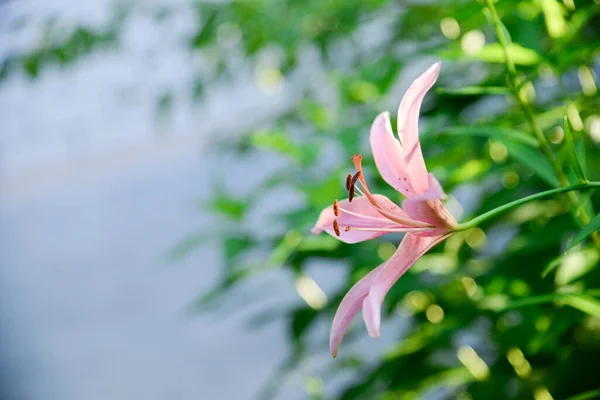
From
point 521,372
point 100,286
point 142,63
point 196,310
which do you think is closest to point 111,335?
point 100,286

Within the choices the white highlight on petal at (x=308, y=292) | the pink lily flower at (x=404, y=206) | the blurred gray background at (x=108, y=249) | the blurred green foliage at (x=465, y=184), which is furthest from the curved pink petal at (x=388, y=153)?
the blurred gray background at (x=108, y=249)

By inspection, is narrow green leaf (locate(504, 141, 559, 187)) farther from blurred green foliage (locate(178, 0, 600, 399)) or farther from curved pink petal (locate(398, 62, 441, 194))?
curved pink petal (locate(398, 62, 441, 194))

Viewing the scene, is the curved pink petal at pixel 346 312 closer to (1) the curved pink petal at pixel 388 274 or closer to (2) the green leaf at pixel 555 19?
(1) the curved pink petal at pixel 388 274

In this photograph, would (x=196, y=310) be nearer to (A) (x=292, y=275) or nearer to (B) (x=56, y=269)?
(A) (x=292, y=275)

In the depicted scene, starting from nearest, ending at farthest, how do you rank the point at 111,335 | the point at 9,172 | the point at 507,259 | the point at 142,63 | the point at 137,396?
the point at 507,259 → the point at 142,63 → the point at 137,396 → the point at 111,335 → the point at 9,172

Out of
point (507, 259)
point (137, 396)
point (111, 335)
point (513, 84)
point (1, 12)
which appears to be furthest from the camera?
point (111, 335)

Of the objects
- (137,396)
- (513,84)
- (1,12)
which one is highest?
(1,12)

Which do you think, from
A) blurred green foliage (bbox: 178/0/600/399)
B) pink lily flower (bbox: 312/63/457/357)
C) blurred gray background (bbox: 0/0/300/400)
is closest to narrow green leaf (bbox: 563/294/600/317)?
blurred green foliage (bbox: 178/0/600/399)
